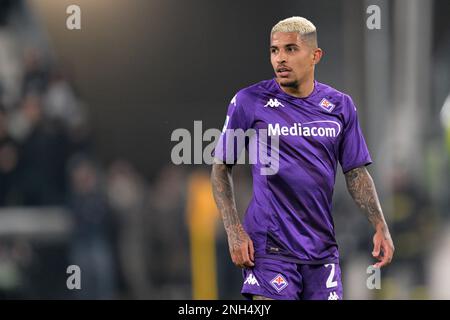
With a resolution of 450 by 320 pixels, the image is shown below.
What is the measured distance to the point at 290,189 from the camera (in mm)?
6516

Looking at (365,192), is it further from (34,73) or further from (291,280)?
(34,73)

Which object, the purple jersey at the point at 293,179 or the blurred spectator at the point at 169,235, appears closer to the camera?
the purple jersey at the point at 293,179

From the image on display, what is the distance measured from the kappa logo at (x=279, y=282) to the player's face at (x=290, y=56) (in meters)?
1.16

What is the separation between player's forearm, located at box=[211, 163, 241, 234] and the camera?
254 inches

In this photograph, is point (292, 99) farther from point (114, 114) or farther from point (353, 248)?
point (114, 114)

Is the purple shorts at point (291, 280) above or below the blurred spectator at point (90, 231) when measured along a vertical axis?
above

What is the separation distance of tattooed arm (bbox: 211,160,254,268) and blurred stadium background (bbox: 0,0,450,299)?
8.16m

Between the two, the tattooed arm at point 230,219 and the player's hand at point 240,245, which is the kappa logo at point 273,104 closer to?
the tattooed arm at point 230,219

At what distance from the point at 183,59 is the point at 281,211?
11.1 meters

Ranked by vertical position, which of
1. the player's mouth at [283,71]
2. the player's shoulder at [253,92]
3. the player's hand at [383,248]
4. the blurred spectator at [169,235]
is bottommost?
the blurred spectator at [169,235]

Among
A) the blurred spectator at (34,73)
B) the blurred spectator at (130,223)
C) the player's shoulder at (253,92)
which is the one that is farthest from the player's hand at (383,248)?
the blurred spectator at (34,73)

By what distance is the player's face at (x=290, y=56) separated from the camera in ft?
21.1

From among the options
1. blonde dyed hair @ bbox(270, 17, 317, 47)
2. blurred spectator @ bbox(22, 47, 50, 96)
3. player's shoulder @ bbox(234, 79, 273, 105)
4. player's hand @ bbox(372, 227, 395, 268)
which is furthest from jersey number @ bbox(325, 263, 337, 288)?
blurred spectator @ bbox(22, 47, 50, 96)
